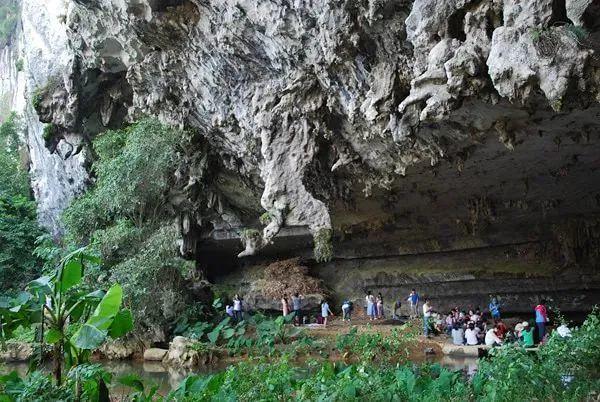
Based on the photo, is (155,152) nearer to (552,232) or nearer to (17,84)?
(552,232)

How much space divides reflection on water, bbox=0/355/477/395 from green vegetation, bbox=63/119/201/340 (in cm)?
145

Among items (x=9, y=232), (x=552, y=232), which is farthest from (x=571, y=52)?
(x=9, y=232)

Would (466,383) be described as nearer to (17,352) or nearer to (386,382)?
(386,382)

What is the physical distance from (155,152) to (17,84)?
64.9ft

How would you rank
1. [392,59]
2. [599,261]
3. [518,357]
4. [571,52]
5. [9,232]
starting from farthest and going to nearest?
[9,232]
[599,261]
[392,59]
[518,357]
[571,52]

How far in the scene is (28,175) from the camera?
1019 inches

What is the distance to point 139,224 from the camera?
16.0m

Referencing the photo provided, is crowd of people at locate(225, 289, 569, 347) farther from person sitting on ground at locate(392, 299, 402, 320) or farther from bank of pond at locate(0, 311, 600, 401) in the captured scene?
bank of pond at locate(0, 311, 600, 401)

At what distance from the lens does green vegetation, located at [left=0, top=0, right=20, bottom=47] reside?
31891 millimetres

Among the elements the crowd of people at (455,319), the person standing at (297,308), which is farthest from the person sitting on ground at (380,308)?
the person standing at (297,308)

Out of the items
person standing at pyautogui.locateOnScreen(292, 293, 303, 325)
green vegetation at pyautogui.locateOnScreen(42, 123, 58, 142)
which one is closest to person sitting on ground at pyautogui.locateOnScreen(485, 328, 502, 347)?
person standing at pyautogui.locateOnScreen(292, 293, 303, 325)

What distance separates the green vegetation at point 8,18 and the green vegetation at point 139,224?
67.9 feet

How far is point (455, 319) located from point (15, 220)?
1915cm

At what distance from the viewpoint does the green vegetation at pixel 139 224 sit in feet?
48.7
